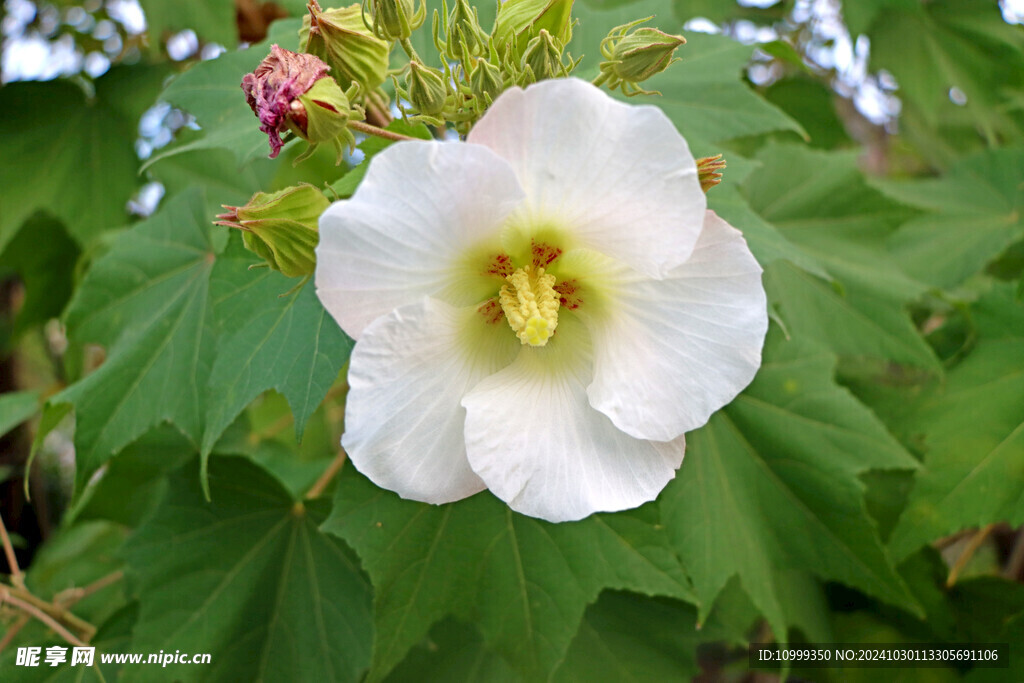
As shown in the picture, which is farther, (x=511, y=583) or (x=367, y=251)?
(x=511, y=583)

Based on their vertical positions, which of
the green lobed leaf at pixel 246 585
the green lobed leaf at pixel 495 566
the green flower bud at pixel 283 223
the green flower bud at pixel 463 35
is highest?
the green flower bud at pixel 463 35

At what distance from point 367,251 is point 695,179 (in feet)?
1.13

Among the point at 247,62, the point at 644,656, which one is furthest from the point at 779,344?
the point at 247,62

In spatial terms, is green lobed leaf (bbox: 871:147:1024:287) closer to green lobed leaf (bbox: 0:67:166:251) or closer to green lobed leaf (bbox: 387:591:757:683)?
green lobed leaf (bbox: 387:591:757:683)

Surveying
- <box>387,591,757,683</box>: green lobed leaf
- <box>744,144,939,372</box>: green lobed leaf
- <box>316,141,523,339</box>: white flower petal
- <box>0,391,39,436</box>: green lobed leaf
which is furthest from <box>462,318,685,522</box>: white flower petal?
<box>0,391,39,436</box>: green lobed leaf

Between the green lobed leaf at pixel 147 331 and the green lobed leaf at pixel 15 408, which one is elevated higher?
the green lobed leaf at pixel 147 331

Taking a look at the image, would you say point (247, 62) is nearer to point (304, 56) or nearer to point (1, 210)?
point (304, 56)

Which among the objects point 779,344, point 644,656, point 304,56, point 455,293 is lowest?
point 644,656

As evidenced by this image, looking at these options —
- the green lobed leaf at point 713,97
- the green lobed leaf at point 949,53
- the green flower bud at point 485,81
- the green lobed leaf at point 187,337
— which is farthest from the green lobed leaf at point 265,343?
the green lobed leaf at point 949,53

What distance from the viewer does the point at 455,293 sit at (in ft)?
2.84

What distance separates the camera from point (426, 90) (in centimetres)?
85

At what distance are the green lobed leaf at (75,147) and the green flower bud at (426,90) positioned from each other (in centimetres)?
126

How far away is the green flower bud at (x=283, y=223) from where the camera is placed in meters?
0.82

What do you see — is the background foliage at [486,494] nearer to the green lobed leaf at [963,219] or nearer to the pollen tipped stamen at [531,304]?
the green lobed leaf at [963,219]
